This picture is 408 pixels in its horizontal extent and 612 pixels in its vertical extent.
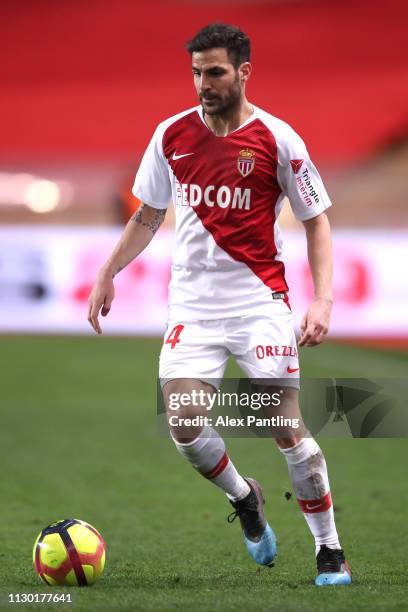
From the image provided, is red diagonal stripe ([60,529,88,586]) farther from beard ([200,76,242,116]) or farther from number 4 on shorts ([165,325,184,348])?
beard ([200,76,242,116])

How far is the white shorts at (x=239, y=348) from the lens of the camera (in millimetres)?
4492

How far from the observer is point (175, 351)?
179 inches

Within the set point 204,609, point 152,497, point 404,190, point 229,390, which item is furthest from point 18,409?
point 404,190

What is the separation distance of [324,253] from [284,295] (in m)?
0.27

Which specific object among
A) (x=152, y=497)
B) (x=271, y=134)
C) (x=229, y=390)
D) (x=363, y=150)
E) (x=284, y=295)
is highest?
(x=363, y=150)

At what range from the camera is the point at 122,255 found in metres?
4.74

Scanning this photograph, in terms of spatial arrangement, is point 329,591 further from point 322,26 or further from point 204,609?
point 322,26

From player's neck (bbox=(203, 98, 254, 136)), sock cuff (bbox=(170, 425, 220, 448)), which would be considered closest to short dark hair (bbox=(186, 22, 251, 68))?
player's neck (bbox=(203, 98, 254, 136))

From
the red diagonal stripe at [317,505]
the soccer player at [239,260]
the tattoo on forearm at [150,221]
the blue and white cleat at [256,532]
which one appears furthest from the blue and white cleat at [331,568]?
the tattoo on forearm at [150,221]

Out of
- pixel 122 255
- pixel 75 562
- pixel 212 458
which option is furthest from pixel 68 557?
pixel 122 255

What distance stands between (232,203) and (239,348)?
1.81 ft

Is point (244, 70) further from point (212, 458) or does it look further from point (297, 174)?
point (212, 458)

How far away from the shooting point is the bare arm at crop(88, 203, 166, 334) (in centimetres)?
468

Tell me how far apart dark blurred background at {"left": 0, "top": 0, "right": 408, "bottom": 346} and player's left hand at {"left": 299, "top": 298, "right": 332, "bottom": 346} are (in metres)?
7.90
